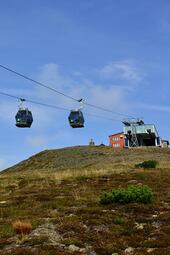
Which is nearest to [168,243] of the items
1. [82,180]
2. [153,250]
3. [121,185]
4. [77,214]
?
[153,250]

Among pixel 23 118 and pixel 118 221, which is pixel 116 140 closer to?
pixel 23 118

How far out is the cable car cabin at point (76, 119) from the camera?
5378 centimetres

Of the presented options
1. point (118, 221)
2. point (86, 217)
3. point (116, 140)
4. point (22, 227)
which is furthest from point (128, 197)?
point (116, 140)

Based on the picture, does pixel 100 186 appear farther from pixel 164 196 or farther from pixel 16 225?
pixel 16 225

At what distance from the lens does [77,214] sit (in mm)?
22328

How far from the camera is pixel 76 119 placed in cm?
5375

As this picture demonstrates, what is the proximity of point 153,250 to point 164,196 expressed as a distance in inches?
485

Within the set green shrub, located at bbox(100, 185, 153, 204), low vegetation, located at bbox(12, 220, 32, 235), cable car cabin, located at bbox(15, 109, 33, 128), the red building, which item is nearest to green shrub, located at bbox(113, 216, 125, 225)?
low vegetation, located at bbox(12, 220, 32, 235)

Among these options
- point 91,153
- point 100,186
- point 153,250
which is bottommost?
point 153,250

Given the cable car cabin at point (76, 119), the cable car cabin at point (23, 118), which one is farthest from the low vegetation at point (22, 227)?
the cable car cabin at point (76, 119)

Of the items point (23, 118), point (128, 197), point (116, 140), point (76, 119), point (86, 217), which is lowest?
point (86, 217)

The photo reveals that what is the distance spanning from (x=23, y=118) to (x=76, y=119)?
715 cm

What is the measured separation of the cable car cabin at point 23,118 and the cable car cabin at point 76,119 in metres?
5.89

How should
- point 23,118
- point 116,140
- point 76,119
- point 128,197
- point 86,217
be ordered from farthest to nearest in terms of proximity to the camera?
point 116,140 → point 76,119 → point 23,118 → point 128,197 → point 86,217
